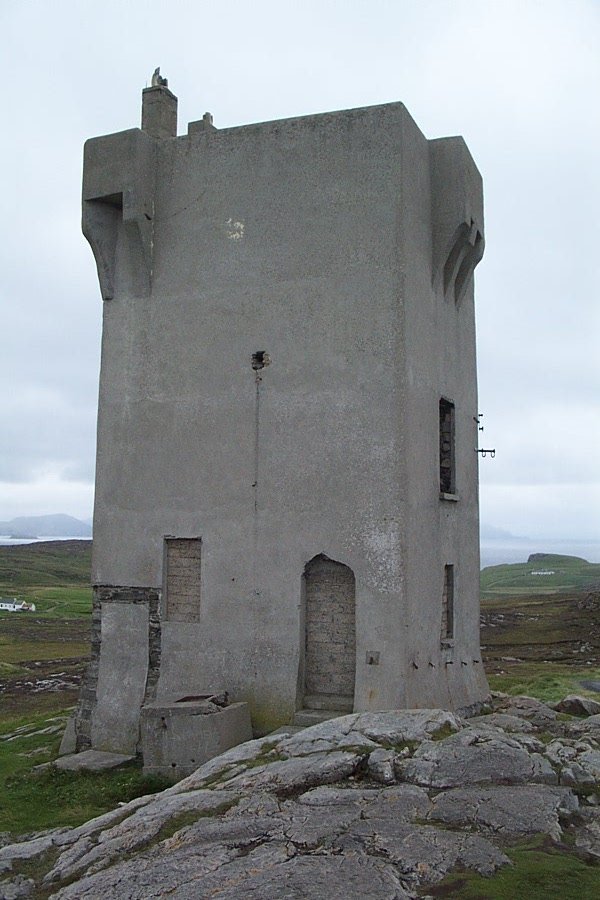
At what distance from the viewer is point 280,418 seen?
15844mm

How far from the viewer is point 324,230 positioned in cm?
1587

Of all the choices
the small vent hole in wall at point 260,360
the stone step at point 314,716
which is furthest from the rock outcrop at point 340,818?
the small vent hole in wall at point 260,360

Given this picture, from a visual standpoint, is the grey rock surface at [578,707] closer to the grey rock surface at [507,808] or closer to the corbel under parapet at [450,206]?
the grey rock surface at [507,808]

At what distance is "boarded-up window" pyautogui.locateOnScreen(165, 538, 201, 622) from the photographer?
1642 centimetres

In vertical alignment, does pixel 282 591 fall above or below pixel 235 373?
below

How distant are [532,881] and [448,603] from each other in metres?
10.1

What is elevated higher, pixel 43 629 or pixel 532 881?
pixel 532 881

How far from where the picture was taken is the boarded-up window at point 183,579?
16422 millimetres

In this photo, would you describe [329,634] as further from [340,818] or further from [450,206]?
[450,206]

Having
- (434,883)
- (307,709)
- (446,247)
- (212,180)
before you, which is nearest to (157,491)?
(307,709)

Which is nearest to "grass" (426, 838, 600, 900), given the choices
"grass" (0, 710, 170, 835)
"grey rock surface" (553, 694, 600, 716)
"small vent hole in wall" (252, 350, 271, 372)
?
"grass" (0, 710, 170, 835)

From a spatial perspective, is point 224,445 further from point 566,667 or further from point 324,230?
point 566,667

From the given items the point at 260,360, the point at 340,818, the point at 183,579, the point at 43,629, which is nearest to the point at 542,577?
the point at 43,629

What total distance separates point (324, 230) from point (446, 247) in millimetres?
2516
